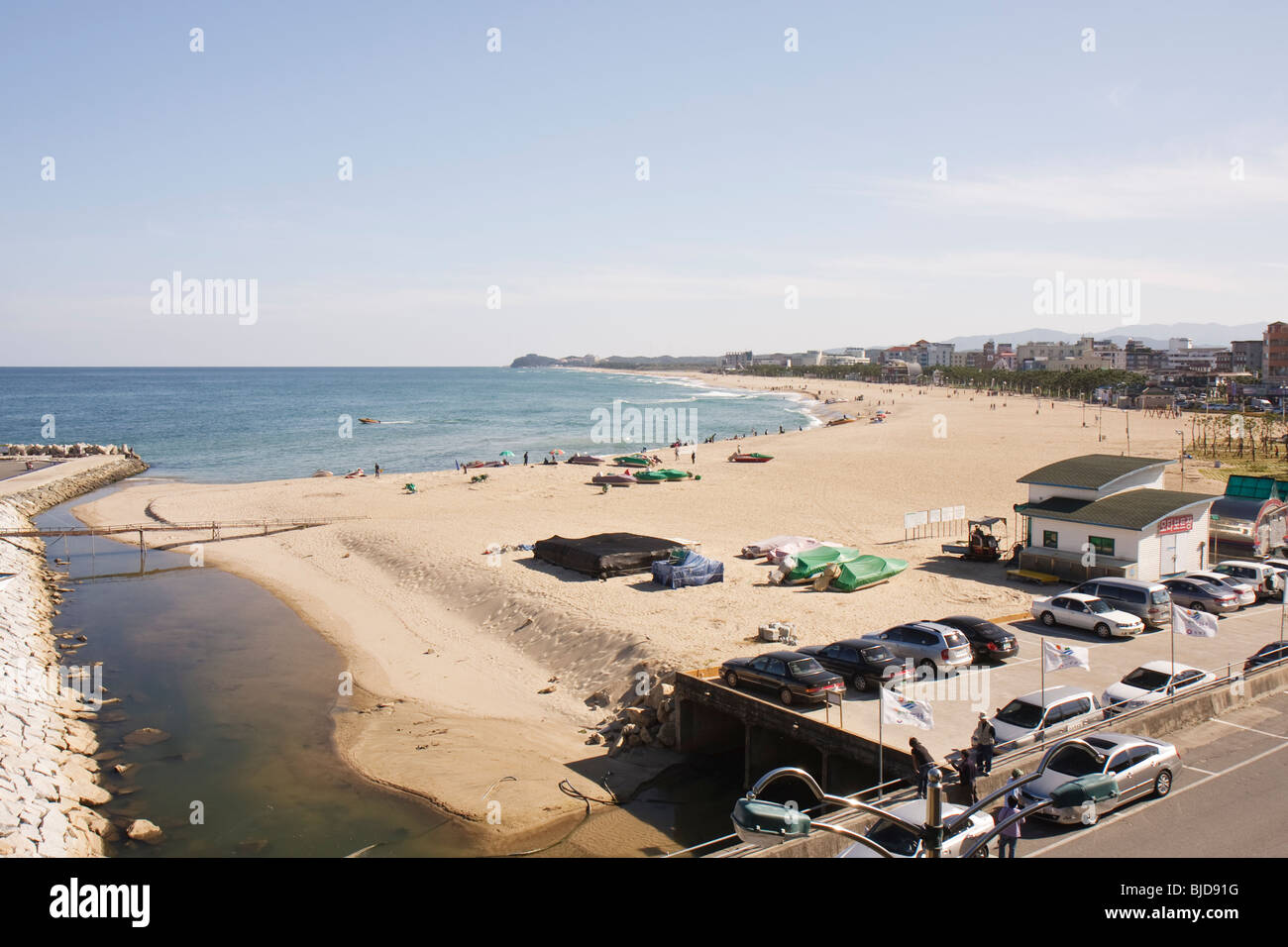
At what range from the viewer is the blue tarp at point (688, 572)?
96.3 feet

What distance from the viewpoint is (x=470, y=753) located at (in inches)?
773

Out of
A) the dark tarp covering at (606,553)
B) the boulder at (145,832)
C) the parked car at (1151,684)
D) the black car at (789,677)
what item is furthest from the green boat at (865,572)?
the boulder at (145,832)

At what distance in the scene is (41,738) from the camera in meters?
19.5

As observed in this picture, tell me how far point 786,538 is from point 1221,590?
1392cm

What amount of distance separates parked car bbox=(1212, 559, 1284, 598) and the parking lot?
203 cm

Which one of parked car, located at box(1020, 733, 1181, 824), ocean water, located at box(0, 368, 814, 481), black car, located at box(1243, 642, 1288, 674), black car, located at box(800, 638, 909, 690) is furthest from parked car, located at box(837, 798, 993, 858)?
ocean water, located at box(0, 368, 814, 481)

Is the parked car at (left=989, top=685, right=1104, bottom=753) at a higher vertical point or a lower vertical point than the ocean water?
lower

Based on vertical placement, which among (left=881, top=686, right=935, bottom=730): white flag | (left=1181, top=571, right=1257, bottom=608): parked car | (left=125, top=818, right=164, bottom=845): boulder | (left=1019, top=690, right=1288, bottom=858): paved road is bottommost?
(left=125, top=818, right=164, bottom=845): boulder

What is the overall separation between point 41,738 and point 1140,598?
2783 centimetres

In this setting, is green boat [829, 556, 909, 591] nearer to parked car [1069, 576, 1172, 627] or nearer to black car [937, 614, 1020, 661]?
parked car [1069, 576, 1172, 627]

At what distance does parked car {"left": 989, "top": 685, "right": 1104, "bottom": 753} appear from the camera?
15250 millimetres

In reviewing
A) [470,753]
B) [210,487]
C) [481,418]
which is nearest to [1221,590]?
[470,753]

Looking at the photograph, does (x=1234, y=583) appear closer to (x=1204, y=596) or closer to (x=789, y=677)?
(x=1204, y=596)

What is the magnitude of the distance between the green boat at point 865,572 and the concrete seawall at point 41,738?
68.9ft
